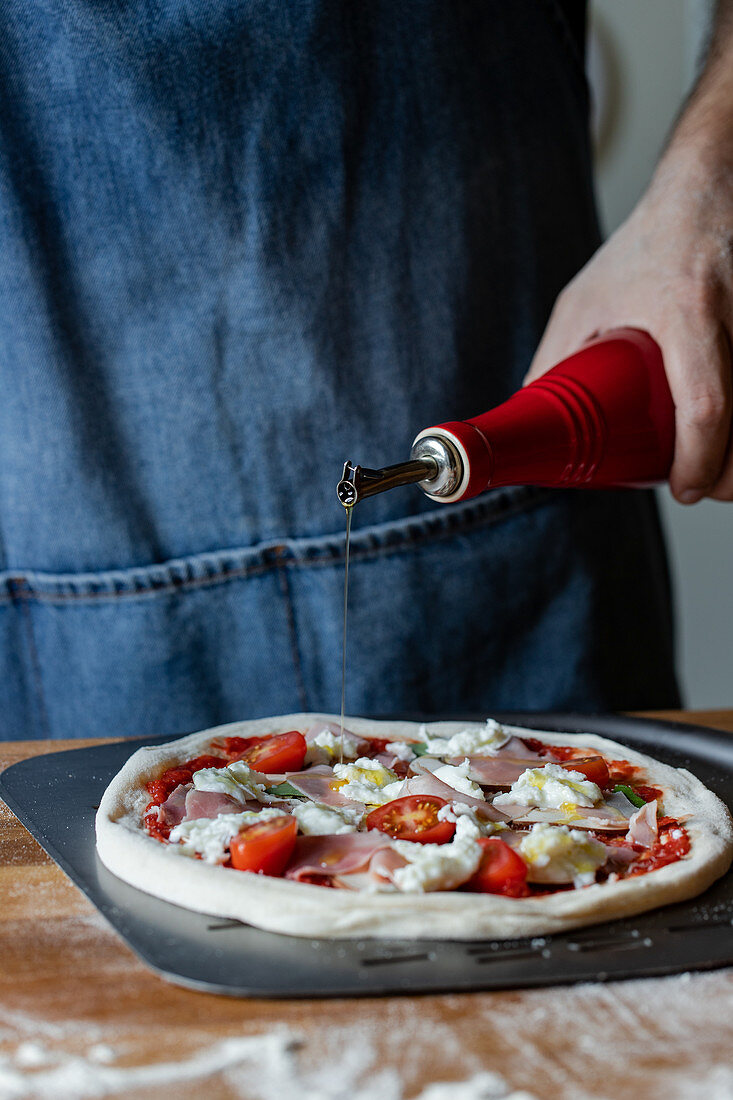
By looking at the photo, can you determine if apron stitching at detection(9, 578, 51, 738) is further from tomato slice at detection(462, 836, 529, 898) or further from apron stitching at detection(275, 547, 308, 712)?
tomato slice at detection(462, 836, 529, 898)

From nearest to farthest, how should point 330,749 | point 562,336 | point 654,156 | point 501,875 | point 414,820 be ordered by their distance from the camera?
1. point 501,875
2. point 414,820
3. point 330,749
4. point 562,336
5. point 654,156

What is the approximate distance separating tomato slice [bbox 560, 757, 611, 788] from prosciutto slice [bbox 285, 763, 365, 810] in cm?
33

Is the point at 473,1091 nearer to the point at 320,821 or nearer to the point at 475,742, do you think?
the point at 320,821

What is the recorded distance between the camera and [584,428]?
1.53 metres

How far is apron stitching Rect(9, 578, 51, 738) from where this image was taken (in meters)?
2.12

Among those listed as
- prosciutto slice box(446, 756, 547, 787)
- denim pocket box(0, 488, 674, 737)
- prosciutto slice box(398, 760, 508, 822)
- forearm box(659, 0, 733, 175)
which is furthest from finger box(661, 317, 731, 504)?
prosciutto slice box(398, 760, 508, 822)

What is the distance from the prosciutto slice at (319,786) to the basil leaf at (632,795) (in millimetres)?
388

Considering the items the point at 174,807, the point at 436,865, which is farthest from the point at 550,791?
the point at 174,807

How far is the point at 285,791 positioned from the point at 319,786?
0.05m

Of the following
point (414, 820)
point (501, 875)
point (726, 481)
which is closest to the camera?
point (501, 875)

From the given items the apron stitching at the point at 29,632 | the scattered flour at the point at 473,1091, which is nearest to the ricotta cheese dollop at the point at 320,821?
the scattered flour at the point at 473,1091

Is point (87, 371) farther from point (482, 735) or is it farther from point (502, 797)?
point (502, 797)

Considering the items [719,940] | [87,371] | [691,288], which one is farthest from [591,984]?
[87,371]

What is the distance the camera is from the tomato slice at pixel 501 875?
1.20m
